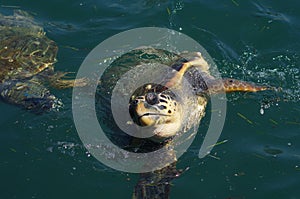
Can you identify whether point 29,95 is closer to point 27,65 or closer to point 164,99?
point 27,65

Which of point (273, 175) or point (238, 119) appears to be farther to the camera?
point (238, 119)

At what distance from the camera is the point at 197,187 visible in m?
4.81

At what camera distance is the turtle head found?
4.57m

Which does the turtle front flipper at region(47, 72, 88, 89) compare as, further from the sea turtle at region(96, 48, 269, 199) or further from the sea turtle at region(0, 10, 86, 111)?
the sea turtle at region(96, 48, 269, 199)

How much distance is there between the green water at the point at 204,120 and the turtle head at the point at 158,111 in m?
0.46

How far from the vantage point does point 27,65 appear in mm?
6547

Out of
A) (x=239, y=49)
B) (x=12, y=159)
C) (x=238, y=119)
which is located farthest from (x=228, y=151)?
(x=12, y=159)

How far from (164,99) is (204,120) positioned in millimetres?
976


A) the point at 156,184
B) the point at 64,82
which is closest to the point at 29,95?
the point at 64,82

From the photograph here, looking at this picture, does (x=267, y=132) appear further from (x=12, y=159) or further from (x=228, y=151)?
(x=12, y=159)

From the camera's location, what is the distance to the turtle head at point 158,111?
15.0 feet

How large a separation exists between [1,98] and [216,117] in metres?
2.93

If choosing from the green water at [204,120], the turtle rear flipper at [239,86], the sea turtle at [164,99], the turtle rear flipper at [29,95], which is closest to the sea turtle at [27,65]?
the turtle rear flipper at [29,95]

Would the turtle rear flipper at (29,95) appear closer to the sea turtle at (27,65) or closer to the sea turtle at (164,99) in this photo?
the sea turtle at (27,65)
